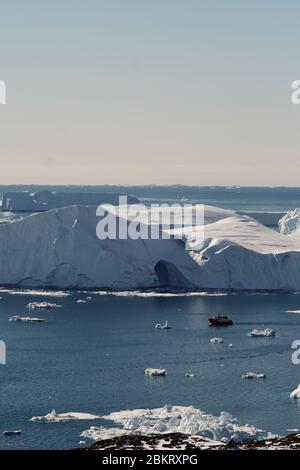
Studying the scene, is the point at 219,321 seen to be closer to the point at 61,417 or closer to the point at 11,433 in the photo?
the point at 61,417

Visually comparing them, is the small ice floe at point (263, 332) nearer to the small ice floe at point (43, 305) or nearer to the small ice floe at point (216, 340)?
the small ice floe at point (216, 340)

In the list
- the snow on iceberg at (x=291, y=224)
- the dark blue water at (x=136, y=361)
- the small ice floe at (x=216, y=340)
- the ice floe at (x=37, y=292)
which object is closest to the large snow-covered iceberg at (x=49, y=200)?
the snow on iceberg at (x=291, y=224)

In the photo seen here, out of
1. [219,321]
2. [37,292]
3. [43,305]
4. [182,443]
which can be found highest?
[37,292]

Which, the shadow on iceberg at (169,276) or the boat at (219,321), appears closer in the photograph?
the boat at (219,321)

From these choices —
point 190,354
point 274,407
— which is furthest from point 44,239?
point 274,407

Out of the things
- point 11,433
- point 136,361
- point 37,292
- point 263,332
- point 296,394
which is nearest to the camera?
point 11,433

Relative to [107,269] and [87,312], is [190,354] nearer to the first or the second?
[87,312]

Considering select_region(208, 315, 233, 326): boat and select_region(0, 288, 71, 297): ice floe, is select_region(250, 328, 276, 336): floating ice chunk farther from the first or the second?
select_region(0, 288, 71, 297): ice floe

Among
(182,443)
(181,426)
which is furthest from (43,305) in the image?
(182,443)
